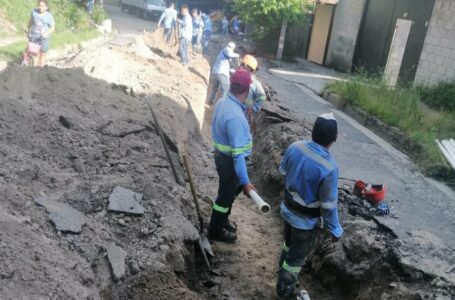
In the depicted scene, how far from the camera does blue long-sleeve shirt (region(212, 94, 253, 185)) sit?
4.82 metres

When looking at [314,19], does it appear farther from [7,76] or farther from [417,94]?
[7,76]

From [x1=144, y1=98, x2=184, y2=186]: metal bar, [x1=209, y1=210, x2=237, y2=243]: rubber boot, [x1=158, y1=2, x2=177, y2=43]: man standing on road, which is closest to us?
[x1=209, y1=210, x2=237, y2=243]: rubber boot

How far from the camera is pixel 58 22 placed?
18109 mm

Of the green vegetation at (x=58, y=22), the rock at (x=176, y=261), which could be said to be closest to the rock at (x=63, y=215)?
the rock at (x=176, y=261)

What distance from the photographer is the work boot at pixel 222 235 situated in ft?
18.4

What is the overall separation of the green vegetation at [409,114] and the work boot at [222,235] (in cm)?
416

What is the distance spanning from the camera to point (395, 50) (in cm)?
1575

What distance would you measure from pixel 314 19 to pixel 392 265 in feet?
63.5

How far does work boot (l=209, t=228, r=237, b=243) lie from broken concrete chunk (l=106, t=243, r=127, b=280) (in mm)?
1823

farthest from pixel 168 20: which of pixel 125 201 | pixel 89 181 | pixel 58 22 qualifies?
pixel 125 201

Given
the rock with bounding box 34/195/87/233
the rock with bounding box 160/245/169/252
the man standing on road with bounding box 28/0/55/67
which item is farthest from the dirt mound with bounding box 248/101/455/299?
the man standing on road with bounding box 28/0/55/67

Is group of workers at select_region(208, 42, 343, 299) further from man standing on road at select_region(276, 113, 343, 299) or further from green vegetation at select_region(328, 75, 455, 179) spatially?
green vegetation at select_region(328, 75, 455, 179)

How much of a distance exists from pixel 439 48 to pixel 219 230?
10.2m

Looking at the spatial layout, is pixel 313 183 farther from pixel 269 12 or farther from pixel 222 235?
pixel 269 12
